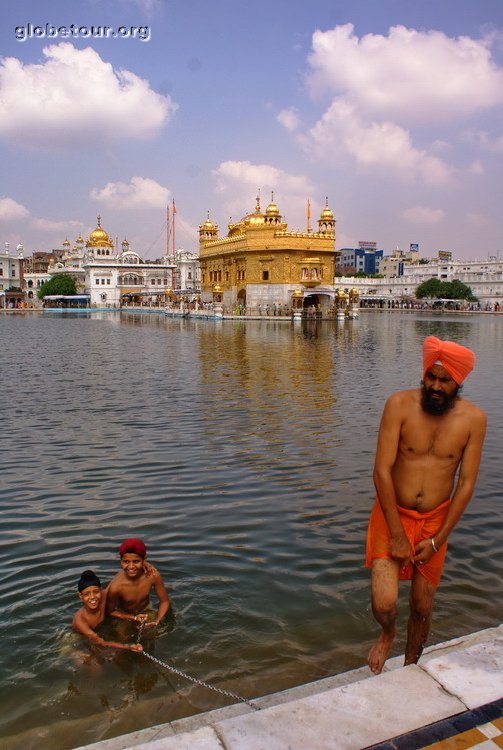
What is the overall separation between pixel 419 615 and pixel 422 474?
0.88m

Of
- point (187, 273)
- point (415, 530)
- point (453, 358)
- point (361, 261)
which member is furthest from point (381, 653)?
point (361, 261)

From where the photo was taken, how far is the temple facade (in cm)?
5784

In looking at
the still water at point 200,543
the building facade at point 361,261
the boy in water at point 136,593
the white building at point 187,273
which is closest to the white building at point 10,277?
the white building at point 187,273

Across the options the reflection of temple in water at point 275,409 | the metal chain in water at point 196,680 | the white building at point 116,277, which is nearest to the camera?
the metal chain in water at point 196,680

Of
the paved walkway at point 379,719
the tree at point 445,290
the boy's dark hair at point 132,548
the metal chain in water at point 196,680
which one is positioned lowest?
the metal chain in water at point 196,680

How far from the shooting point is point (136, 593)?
4.75m

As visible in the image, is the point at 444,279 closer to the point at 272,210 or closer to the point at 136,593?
the point at 272,210

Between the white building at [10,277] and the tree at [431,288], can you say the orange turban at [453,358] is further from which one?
the white building at [10,277]

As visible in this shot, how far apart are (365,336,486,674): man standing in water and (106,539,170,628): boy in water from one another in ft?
5.98

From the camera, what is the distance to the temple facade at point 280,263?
5784 centimetres

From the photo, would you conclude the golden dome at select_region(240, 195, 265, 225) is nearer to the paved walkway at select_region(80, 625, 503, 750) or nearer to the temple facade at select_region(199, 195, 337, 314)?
the temple facade at select_region(199, 195, 337, 314)

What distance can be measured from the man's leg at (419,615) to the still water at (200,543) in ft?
2.06

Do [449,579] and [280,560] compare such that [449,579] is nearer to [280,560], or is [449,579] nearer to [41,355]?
[280,560]

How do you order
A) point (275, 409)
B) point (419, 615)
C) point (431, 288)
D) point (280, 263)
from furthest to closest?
point (431, 288) → point (280, 263) → point (275, 409) → point (419, 615)
